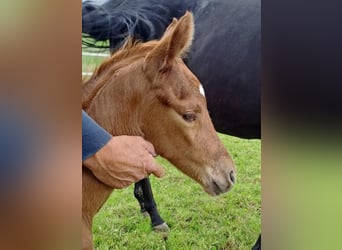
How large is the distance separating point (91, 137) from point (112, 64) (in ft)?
0.91

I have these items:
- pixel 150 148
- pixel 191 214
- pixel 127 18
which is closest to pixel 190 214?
pixel 191 214

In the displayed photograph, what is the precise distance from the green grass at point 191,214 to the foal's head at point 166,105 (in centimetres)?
5

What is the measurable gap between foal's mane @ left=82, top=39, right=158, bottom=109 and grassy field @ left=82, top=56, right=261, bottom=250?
0.04 m

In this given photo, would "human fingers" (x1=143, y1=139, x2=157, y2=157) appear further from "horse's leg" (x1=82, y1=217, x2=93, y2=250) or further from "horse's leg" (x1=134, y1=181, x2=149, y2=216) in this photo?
"horse's leg" (x1=82, y1=217, x2=93, y2=250)

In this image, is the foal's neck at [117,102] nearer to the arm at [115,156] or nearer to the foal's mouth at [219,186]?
the arm at [115,156]

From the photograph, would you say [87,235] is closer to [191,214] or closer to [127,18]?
[191,214]

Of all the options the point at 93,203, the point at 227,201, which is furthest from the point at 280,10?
the point at 93,203

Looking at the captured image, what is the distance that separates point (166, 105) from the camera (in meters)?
1.76

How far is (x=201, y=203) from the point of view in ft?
5.98

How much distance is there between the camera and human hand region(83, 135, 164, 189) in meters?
1.68

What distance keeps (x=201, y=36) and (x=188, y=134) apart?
1.23 feet

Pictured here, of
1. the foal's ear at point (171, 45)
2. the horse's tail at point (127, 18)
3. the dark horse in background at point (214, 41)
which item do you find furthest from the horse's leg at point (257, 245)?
the horse's tail at point (127, 18)

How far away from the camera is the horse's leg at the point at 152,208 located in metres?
1.76

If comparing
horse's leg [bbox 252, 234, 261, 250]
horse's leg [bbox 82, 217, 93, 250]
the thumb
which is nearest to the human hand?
the thumb
